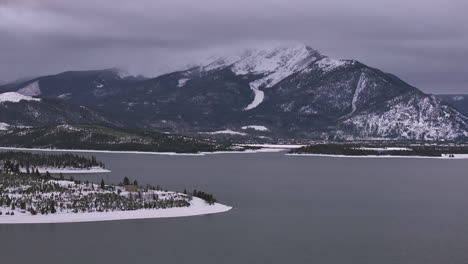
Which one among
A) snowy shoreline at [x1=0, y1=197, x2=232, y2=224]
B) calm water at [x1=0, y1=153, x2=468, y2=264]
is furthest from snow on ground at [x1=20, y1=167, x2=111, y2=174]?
snowy shoreline at [x1=0, y1=197, x2=232, y2=224]

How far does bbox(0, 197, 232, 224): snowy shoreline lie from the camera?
98.8 meters

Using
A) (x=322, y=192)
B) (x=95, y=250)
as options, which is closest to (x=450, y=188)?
(x=322, y=192)

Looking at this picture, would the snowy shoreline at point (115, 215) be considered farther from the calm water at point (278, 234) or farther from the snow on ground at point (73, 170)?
the snow on ground at point (73, 170)

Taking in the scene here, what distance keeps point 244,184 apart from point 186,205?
46.4 metres

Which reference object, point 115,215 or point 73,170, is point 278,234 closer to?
point 115,215

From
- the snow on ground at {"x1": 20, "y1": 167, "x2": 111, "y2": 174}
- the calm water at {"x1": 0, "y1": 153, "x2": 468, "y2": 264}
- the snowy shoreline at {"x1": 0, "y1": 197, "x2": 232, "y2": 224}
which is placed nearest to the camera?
the calm water at {"x1": 0, "y1": 153, "x2": 468, "y2": 264}

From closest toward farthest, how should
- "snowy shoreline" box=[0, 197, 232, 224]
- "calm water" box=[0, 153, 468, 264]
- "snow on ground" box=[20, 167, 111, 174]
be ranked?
1. "calm water" box=[0, 153, 468, 264]
2. "snowy shoreline" box=[0, 197, 232, 224]
3. "snow on ground" box=[20, 167, 111, 174]

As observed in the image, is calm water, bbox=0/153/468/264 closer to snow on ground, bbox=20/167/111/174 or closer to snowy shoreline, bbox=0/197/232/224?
Answer: snowy shoreline, bbox=0/197/232/224

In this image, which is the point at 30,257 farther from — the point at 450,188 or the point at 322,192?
the point at 450,188

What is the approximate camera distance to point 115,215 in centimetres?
10300

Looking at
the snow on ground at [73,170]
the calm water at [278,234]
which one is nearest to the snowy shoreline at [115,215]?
the calm water at [278,234]

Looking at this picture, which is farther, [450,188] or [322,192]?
[450,188]

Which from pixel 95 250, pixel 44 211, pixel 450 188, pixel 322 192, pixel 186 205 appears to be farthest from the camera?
pixel 450 188

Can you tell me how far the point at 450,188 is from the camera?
157 meters
